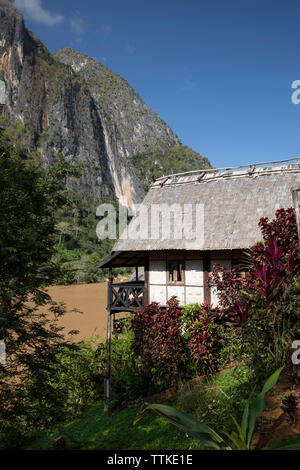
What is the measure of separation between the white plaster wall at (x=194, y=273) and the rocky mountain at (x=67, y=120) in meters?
81.4

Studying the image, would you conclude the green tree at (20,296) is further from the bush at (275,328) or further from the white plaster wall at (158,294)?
the bush at (275,328)

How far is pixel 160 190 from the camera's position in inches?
465

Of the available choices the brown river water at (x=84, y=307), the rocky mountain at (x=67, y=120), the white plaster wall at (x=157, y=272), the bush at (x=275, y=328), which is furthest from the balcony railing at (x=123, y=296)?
the rocky mountain at (x=67, y=120)

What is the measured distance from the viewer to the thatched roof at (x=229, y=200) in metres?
8.95

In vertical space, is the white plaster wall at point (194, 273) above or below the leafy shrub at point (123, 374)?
above

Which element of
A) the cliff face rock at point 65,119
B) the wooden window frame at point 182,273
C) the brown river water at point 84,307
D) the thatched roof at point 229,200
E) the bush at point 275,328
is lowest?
the brown river water at point 84,307

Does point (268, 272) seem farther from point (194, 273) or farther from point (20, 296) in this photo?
point (20, 296)

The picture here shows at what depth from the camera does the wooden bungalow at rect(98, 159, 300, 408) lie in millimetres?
9039

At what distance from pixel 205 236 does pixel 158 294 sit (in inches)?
95.3

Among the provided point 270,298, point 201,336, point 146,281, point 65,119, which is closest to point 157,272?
point 146,281

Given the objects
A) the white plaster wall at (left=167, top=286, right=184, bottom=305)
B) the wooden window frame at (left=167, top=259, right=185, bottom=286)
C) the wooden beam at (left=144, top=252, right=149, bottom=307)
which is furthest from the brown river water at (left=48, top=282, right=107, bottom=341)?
the wooden window frame at (left=167, top=259, right=185, bottom=286)

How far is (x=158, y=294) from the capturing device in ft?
32.9

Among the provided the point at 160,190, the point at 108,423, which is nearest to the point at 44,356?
the point at 108,423

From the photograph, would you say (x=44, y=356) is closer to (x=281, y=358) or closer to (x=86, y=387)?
Answer: (x=86, y=387)
